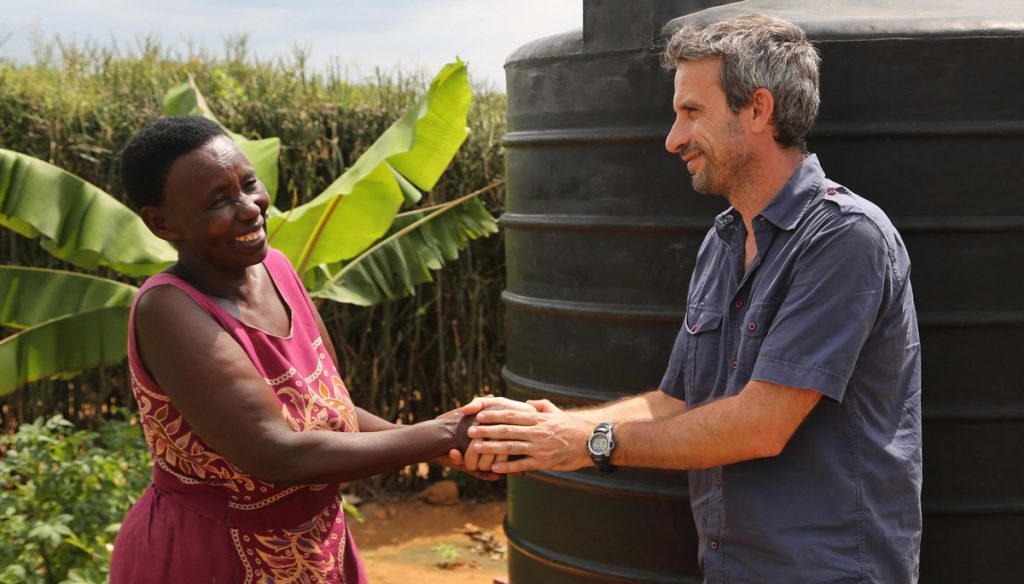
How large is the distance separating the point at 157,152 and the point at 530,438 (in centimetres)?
116

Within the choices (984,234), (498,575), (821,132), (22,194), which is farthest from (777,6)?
(498,575)

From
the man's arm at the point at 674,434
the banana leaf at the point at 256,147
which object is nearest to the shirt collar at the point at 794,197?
the man's arm at the point at 674,434

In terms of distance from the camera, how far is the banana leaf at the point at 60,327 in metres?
5.23

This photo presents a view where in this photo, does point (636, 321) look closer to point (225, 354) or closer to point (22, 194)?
point (225, 354)

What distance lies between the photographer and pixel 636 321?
355 centimetres

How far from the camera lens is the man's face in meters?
2.55

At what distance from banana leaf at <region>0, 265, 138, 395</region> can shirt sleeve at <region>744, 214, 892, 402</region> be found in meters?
3.72

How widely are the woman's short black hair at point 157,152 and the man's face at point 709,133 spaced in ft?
3.58

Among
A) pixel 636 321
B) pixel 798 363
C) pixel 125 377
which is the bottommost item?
pixel 125 377

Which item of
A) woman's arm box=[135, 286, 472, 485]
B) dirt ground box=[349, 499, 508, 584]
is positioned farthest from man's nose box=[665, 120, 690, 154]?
dirt ground box=[349, 499, 508, 584]

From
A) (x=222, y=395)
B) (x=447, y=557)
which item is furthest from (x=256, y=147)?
(x=222, y=395)

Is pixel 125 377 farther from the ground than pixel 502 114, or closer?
closer

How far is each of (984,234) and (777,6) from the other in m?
0.91

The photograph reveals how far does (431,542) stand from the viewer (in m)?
7.04
